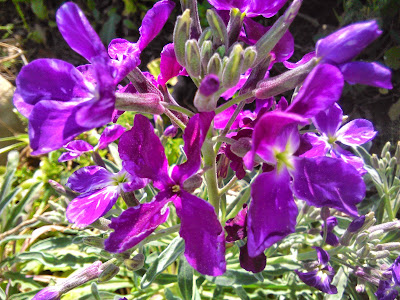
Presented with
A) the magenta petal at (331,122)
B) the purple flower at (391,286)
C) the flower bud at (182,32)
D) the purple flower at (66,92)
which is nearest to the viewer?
the purple flower at (66,92)

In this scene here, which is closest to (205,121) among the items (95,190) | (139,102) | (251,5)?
A: (139,102)

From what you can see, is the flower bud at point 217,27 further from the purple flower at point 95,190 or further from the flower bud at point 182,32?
the purple flower at point 95,190

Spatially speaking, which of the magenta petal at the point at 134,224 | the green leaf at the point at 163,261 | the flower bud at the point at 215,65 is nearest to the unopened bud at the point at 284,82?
the flower bud at the point at 215,65

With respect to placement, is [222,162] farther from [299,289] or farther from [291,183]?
[299,289]

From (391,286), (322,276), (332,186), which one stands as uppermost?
(332,186)

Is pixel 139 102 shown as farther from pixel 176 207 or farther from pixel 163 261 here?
pixel 163 261

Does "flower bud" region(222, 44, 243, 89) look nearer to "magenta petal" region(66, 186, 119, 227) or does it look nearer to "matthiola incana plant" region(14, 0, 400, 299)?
"matthiola incana plant" region(14, 0, 400, 299)

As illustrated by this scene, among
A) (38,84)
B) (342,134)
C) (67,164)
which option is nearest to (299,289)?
(342,134)
